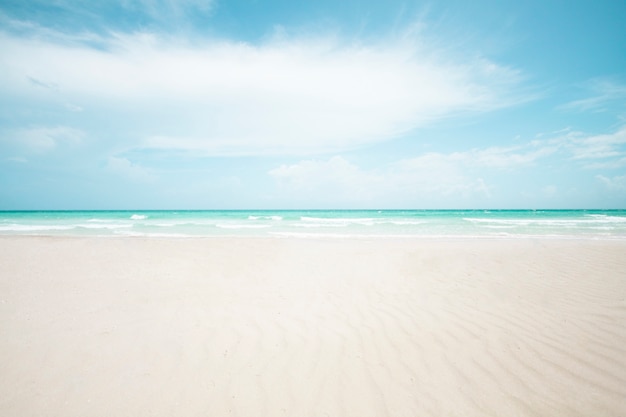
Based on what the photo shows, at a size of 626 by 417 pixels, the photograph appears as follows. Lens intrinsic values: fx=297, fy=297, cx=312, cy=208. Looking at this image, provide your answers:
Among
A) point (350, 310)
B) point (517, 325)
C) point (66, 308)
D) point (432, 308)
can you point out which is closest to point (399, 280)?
point (432, 308)

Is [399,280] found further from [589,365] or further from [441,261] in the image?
[589,365]

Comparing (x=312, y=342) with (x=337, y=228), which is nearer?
(x=312, y=342)

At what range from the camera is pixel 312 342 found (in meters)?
4.18

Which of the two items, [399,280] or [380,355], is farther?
[399,280]

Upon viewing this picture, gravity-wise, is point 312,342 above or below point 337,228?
below

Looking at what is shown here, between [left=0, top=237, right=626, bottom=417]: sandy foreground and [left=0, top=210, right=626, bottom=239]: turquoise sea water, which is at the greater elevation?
[left=0, top=210, right=626, bottom=239]: turquoise sea water

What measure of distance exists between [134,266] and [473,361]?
853cm

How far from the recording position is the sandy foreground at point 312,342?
3041 millimetres

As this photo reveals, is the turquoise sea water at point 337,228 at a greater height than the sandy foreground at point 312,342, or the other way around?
the turquoise sea water at point 337,228

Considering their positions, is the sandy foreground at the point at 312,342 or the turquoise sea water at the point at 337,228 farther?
the turquoise sea water at the point at 337,228

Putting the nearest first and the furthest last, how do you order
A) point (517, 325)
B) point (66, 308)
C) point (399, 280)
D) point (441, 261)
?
point (517, 325), point (66, 308), point (399, 280), point (441, 261)

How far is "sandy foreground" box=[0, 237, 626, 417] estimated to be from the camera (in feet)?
9.98

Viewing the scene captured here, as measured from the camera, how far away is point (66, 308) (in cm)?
525

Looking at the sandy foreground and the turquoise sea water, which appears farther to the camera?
the turquoise sea water
